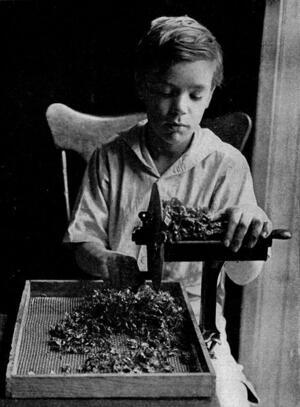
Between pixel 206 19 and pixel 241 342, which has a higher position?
pixel 206 19

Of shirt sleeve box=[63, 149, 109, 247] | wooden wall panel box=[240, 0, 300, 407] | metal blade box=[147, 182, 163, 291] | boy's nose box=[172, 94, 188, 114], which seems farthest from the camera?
wooden wall panel box=[240, 0, 300, 407]

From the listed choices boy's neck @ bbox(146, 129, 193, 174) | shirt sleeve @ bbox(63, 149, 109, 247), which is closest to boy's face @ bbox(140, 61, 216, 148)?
boy's neck @ bbox(146, 129, 193, 174)

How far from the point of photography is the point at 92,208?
158 centimetres

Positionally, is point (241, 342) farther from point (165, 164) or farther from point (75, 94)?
point (75, 94)

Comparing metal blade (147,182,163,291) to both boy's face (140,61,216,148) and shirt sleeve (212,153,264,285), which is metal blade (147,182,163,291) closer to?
boy's face (140,61,216,148)

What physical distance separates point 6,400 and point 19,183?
1103mm

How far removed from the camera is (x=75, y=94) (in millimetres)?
1896

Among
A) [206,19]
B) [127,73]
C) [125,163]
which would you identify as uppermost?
[206,19]

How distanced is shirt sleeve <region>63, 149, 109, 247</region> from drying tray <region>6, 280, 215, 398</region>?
0.39m

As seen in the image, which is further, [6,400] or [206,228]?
[206,228]

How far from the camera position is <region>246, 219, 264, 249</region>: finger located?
1118mm

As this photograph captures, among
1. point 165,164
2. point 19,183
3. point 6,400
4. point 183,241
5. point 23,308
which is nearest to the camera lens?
point 6,400

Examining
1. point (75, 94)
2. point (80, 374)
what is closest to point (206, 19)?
point (75, 94)

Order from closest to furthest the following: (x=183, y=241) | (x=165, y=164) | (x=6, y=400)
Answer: (x=6, y=400)
(x=183, y=241)
(x=165, y=164)
